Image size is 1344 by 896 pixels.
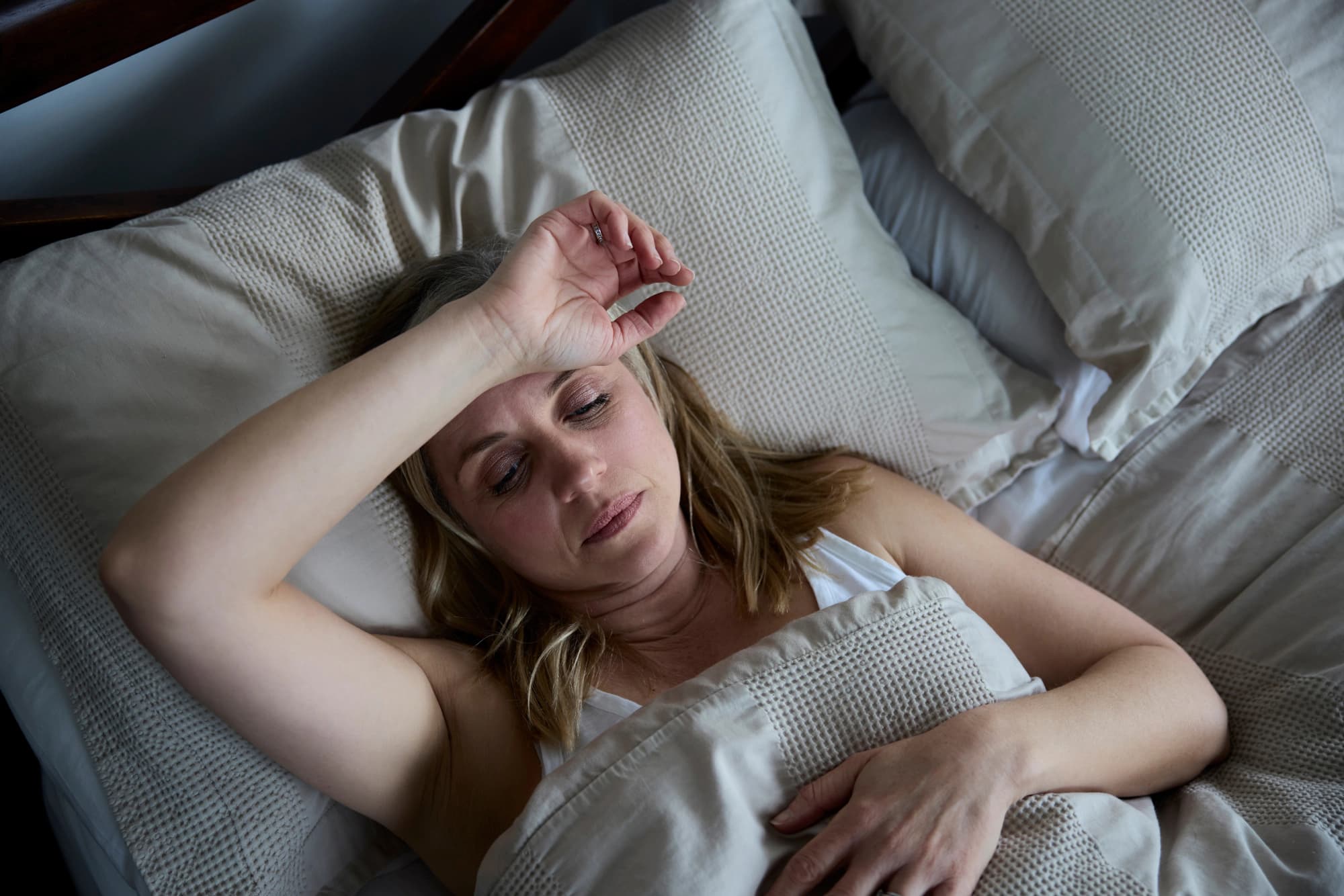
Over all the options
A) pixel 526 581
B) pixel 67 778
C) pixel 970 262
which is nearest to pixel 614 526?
pixel 526 581

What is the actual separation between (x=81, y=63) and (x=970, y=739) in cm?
103

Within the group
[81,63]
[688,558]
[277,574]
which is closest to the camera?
[277,574]

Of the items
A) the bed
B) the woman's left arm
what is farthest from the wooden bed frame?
the woman's left arm

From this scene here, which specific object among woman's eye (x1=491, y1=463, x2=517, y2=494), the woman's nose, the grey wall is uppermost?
the grey wall

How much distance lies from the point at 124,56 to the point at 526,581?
670 mm

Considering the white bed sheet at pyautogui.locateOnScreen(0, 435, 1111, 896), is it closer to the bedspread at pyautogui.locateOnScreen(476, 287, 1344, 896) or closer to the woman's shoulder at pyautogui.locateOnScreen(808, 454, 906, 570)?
the bedspread at pyautogui.locateOnScreen(476, 287, 1344, 896)

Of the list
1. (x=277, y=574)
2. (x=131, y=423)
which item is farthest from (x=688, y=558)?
(x=131, y=423)

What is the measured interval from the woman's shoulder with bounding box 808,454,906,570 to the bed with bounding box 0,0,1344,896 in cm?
9

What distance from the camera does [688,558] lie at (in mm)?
1227

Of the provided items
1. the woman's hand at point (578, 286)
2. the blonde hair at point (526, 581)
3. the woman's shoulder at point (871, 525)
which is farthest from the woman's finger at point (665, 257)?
the woman's shoulder at point (871, 525)

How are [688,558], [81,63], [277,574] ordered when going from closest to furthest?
[277,574]
[81,63]
[688,558]

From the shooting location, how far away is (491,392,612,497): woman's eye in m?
1.06

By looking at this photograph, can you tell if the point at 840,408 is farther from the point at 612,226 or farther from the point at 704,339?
the point at 612,226

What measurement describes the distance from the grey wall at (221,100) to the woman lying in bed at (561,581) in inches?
20.0
